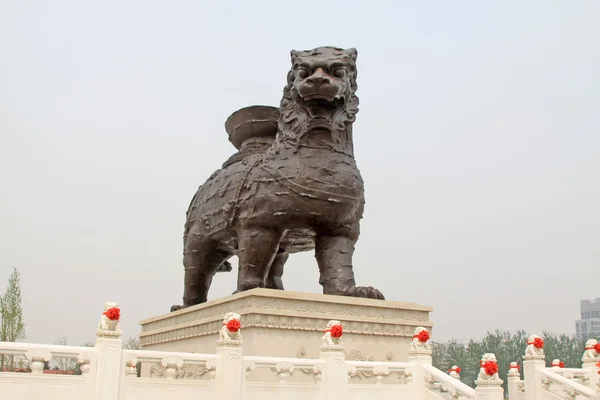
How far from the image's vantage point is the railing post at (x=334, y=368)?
246 inches

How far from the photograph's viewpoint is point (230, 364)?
→ 5.73m

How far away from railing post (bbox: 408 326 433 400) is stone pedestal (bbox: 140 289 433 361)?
763mm

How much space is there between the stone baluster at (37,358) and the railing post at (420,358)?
11.7 feet

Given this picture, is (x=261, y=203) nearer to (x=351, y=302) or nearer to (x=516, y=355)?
(x=351, y=302)

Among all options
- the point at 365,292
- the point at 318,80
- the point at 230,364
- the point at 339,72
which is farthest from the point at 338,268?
the point at 230,364

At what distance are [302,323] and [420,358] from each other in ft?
4.19

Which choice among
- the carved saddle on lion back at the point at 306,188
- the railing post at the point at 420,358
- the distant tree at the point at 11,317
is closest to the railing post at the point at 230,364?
the railing post at the point at 420,358

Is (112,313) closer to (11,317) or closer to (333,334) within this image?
(333,334)

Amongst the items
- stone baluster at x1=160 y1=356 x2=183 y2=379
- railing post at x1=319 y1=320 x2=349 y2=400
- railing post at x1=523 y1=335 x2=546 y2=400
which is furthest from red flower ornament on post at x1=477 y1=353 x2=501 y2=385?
stone baluster at x1=160 y1=356 x2=183 y2=379

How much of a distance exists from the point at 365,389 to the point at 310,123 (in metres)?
3.25

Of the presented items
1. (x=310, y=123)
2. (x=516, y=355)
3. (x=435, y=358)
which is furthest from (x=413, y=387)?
(x=435, y=358)

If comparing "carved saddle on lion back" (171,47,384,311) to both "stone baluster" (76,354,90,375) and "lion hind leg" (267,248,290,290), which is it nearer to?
Answer: "lion hind leg" (267,248,290,290)

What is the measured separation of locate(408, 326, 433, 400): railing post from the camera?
6.81 metres

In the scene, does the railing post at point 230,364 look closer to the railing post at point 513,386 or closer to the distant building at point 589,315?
the railing post at point 513,386
